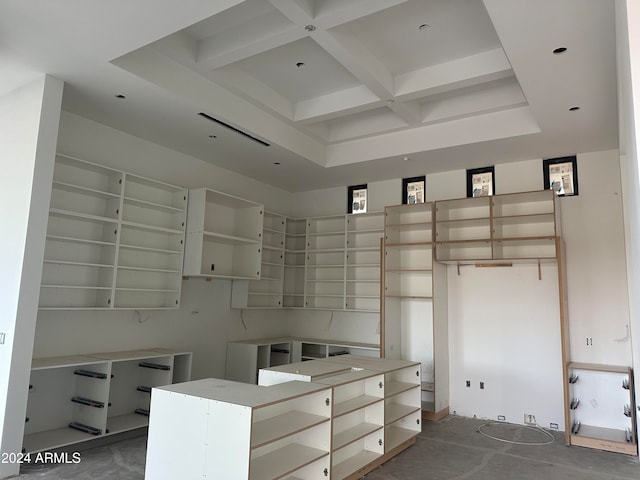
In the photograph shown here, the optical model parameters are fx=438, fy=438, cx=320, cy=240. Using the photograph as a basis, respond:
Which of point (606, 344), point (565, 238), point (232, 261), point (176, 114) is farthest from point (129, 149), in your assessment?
point (606, 344)

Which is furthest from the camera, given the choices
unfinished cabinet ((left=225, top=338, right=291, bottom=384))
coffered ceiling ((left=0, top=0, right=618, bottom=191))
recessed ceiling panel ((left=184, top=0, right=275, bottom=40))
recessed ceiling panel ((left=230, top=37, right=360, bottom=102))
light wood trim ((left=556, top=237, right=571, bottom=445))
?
unfinished cabinet ((left=225, top=338, right=291, bottom=384))

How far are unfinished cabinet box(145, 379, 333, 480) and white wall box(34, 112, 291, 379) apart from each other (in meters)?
2.02

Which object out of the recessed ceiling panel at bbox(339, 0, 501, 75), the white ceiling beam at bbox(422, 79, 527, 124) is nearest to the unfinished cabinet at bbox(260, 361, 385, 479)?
the recessed ceiling panel at bbox(339, 0, 501, 75)

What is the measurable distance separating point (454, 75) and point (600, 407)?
3.98m

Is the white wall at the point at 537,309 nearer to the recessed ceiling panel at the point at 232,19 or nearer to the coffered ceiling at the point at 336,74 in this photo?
the coffered ceiling at the point at 336,74

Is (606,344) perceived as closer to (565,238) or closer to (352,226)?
(565,238)

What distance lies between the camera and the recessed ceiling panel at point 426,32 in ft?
11.8

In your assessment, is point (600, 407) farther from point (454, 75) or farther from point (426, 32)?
point (426, 32)

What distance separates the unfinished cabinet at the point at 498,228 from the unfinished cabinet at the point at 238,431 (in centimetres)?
319

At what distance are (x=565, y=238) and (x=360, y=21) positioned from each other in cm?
362

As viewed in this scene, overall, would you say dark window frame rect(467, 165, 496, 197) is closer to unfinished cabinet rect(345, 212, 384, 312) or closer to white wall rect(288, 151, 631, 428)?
white wall rect(288, 151, 631, 428)

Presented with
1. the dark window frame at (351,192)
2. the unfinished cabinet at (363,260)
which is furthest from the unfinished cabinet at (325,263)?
the dark window frame at (351,192)

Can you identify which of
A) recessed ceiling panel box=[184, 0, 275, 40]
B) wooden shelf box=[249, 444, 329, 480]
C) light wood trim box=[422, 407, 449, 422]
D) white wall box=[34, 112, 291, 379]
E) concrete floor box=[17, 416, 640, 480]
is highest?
recessed ceiling panel box=[184, 0, 275, 40]

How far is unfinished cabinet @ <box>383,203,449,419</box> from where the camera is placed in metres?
5.70
